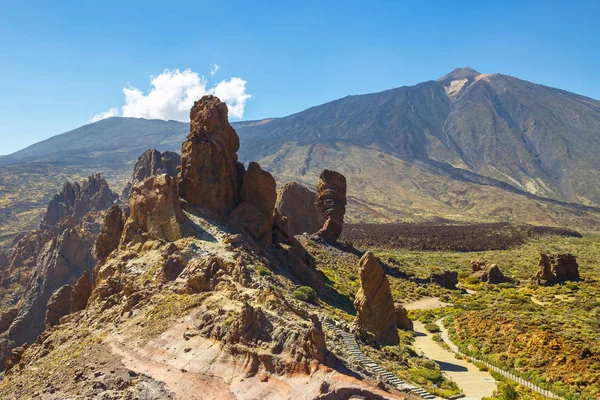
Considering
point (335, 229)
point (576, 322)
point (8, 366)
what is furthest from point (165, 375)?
point (335, 229)

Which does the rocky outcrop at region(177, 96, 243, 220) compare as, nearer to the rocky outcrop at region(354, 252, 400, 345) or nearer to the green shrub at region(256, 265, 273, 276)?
the green shrub at region(256, 265, 273, 276)

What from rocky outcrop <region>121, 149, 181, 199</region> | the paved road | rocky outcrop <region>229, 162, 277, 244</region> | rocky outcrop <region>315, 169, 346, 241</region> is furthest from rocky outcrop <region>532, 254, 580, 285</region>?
rocky outcrop <region>121, 149, 181, 199</region>

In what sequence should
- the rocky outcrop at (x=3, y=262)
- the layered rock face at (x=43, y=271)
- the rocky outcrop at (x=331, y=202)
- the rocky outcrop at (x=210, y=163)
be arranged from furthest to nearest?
the rocky outcrop at (x=3, y=262) → the rocky outcrop at (x=331, y=202) → the layered rock face at (x=43, y=271) → the rocky outcrop at (x=210, y=163)

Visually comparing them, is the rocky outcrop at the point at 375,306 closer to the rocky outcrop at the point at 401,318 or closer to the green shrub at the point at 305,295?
the green shrub at the point at 305,295

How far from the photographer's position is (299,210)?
8319 centimetres

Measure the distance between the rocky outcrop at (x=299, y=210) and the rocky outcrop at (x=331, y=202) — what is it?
7.26 meters

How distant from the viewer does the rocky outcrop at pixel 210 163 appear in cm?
3769

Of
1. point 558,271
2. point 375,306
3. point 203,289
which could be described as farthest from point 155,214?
point 558,271

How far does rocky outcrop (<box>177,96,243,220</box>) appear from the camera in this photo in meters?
37.7

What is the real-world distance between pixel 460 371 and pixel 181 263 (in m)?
18.5

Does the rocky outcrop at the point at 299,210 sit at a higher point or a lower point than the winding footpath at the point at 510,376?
higher

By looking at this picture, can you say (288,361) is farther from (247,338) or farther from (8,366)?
(8,366)

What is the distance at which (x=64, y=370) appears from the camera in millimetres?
20156

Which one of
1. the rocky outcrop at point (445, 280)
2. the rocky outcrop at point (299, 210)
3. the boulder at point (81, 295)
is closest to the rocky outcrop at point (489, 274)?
the rocky outcrop at point (445, 280)
